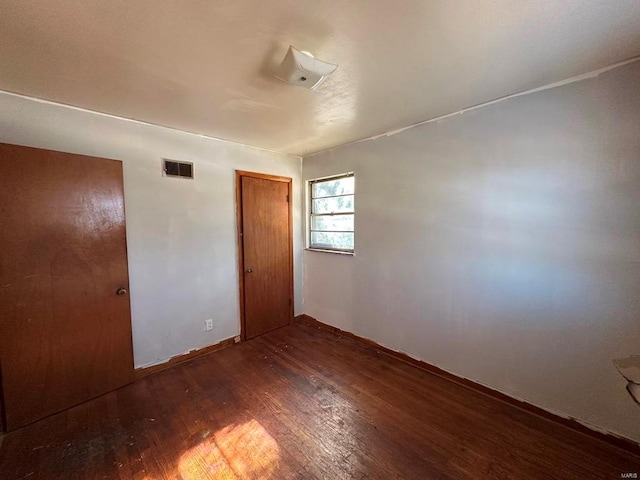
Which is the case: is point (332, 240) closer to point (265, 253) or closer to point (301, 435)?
point (265, 253)

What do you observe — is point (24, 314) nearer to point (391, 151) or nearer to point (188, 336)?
point (188, 336)

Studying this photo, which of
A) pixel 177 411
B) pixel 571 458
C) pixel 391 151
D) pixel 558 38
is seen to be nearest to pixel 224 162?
pixel 391 151

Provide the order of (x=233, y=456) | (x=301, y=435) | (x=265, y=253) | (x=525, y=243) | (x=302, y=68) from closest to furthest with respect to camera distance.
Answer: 1. (x=302, y=68)
2. (x=233, y=456)
3. (x=301, y=435)
4. (x=525, y=243)
5. (x=265, y=253)

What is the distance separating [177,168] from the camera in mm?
2531

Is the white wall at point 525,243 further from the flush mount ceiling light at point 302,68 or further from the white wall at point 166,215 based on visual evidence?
the white wall at point 166,215

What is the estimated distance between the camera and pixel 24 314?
176 cm

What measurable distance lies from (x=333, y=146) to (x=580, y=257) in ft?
8.36

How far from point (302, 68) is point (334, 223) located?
2.17 m

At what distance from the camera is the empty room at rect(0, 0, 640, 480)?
4.27 feet

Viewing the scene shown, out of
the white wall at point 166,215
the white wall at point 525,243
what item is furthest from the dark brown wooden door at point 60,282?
the white wall at point 525,243

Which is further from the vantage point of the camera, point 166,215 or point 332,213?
point 332,213

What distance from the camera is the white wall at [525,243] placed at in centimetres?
155

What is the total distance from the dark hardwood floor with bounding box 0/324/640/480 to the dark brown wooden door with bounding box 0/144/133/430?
0.72ft

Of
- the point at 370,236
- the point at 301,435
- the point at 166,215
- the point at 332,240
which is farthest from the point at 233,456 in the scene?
the point at 332,240
